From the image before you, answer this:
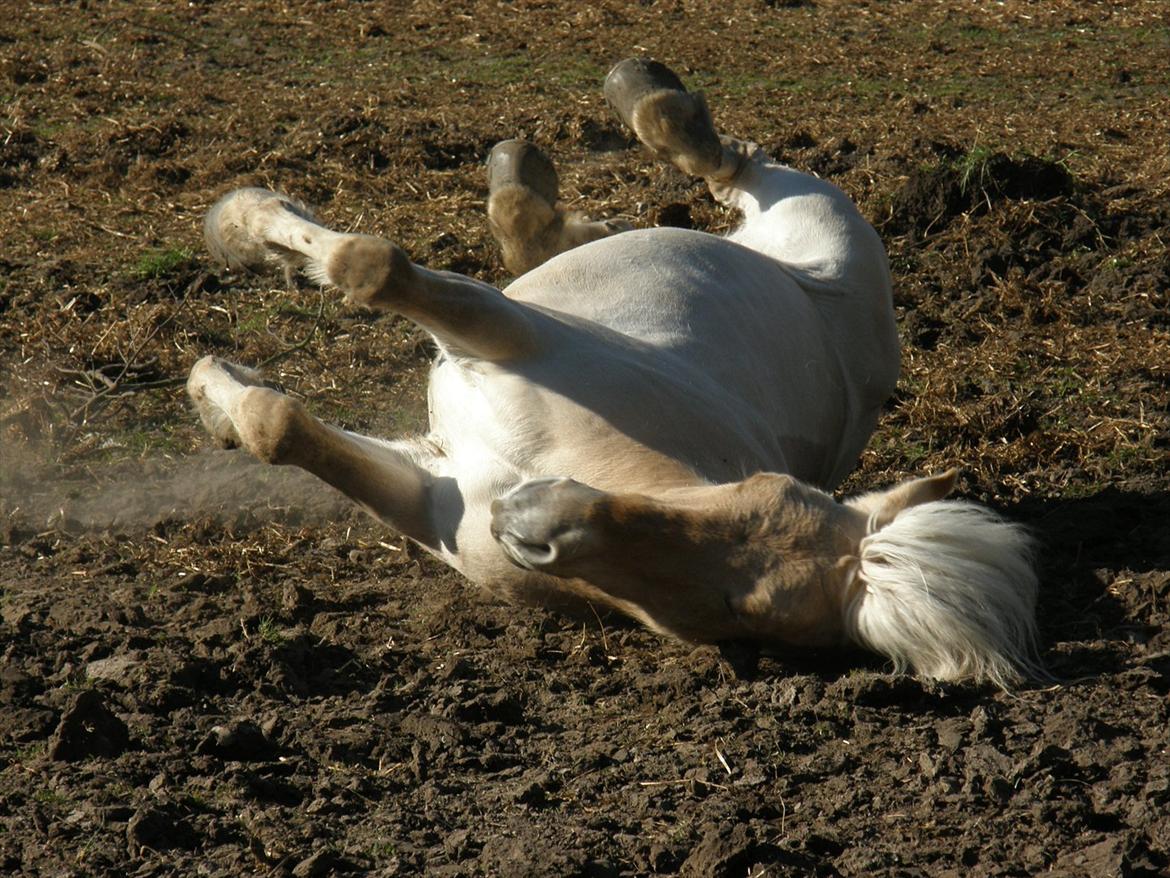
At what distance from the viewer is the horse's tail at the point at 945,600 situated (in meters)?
3.76

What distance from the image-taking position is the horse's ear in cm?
401

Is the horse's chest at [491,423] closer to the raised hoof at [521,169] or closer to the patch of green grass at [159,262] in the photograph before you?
the raised hoof at [521,169]

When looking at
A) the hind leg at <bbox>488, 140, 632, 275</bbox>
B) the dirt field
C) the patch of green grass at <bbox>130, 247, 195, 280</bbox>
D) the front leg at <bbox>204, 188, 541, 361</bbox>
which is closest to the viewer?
the dirt field

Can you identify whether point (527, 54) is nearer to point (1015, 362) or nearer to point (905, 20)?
point (905, 20)

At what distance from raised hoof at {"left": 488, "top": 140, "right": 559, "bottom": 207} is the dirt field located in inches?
40.2

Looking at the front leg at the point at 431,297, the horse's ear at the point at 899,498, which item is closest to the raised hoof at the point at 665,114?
the front leg at the point at 431,297

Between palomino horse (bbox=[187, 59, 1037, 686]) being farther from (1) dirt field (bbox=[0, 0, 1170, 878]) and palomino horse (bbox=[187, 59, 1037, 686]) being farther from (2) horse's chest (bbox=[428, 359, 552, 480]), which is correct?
(1) dirt field (bbox=[0, 0, 1170, 878])

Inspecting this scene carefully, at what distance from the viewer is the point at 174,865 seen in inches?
122

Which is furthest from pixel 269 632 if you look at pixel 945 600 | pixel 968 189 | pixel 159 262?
pixel 968 189

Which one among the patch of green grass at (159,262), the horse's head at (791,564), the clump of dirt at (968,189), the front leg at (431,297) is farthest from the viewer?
the clump of dirt at (968,189)

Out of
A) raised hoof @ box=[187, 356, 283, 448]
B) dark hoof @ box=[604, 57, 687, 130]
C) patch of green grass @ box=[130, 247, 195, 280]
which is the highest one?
dark hoof @ box=[604, 57, 687, 130]

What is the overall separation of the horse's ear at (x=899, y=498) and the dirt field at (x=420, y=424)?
1.45ft

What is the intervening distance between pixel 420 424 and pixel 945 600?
9.40 ft

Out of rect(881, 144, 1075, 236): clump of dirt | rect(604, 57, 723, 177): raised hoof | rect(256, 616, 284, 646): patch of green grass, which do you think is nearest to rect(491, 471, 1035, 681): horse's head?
rect(256, 616, 284, 646): patch of green grass
